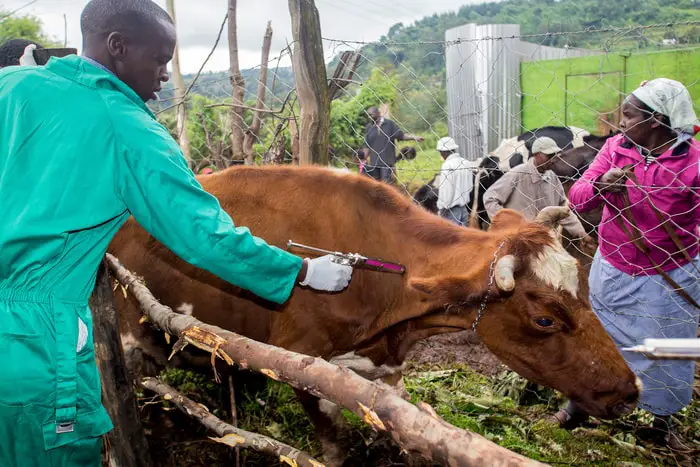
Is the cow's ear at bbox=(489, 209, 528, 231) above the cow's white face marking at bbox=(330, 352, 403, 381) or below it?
above

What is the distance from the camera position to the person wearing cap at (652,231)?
342cm

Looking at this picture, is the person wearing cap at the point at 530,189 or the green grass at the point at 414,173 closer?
the person wearing cap at the point at 530,189

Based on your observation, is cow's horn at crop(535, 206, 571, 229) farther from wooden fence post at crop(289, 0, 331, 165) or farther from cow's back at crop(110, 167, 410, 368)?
wooden fence post at crop(289, 0, 331, 165)

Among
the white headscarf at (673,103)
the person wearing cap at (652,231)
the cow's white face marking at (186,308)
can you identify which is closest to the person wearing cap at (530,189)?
the person wearing cap at (652,231)

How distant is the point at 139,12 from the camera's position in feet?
6.58

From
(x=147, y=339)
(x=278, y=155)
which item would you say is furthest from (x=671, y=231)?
(x=278, y=155)

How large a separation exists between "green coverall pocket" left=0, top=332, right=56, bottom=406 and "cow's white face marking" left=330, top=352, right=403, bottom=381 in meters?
1.83

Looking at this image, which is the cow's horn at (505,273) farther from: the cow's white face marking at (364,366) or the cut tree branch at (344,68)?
the cut tree branch at (344,68)

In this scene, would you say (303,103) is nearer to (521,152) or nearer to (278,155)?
(278,155)

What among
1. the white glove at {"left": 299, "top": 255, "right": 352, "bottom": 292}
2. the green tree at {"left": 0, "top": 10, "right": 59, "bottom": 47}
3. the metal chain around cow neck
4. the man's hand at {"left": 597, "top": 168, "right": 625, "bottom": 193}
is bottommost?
the metal chain around cow neck

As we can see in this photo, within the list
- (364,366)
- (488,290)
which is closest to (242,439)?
(364,366)

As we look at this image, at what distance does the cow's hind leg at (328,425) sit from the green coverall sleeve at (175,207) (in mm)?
1579

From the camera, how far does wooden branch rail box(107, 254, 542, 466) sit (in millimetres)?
1275

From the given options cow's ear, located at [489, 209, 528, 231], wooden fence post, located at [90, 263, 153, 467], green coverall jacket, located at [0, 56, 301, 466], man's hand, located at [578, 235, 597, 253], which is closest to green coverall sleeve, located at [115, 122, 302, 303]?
green coverall jacket, located at [0, 56, 301, 466]
